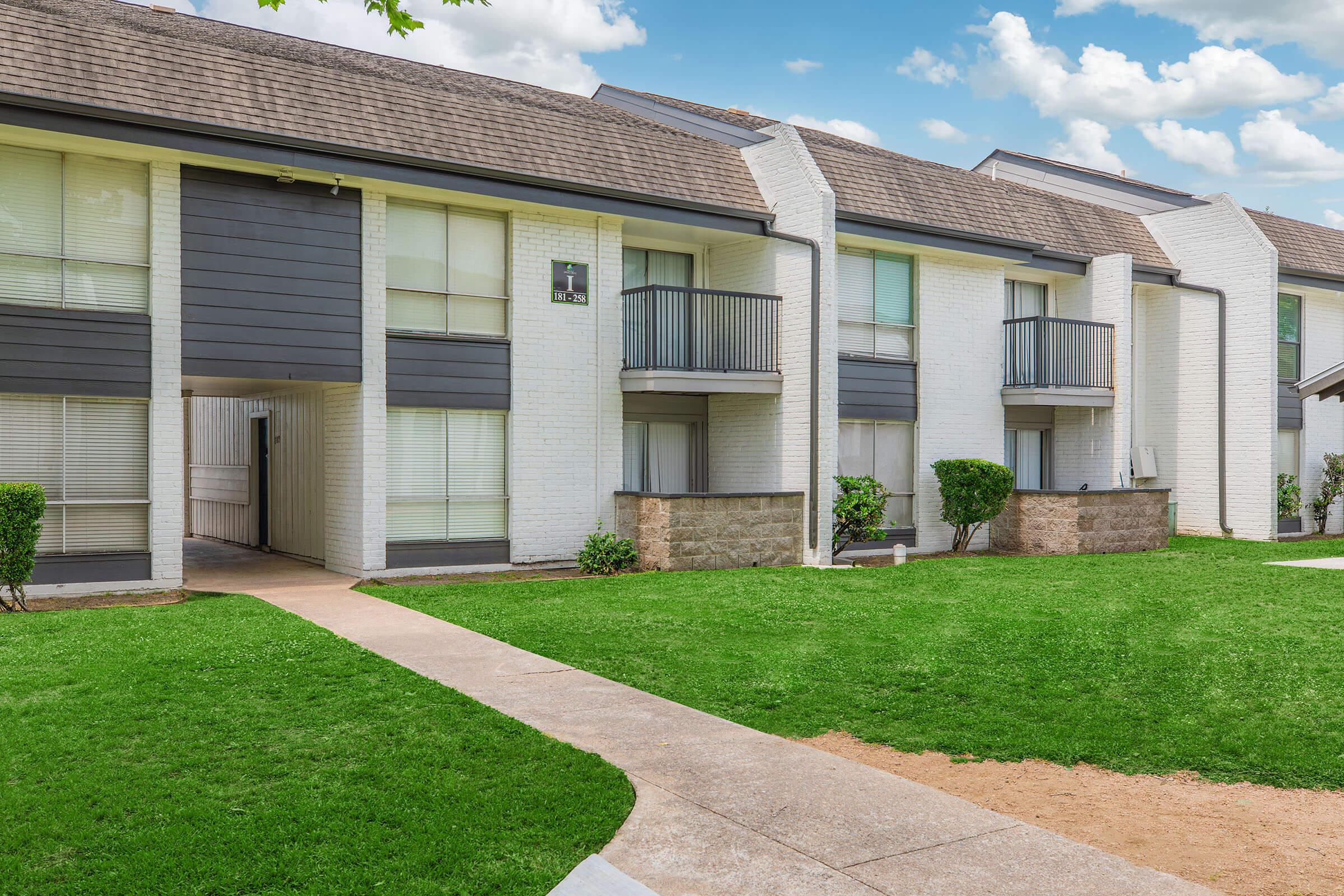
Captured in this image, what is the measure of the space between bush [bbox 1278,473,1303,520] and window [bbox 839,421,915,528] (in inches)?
363

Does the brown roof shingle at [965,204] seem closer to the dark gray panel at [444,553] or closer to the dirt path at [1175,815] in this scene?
Answer: the dark gray panel at [444,553]

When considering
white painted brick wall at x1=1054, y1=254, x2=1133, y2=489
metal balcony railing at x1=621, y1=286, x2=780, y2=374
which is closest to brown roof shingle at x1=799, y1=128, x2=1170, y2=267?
white painted brick wall at x1=1054, y1=254, x2=1133, y2=489

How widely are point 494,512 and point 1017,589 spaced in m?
6.87

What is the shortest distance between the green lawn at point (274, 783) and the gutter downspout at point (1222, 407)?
18.5 metres

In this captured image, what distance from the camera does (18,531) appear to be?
1084 centimetres

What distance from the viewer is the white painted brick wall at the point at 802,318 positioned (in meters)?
16.2

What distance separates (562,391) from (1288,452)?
55.5ft

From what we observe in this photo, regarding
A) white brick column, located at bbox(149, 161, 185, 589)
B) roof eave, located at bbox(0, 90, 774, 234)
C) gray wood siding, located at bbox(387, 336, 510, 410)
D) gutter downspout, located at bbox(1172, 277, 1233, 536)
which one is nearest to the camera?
roof eave, located at bbox(0, 90, 774, 234)

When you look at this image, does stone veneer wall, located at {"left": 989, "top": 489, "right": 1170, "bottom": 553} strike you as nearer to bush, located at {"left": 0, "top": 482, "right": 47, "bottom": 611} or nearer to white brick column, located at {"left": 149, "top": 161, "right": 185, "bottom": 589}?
white brick column, located at {"left": 149, "top": 161, "right": 185, "bottom": 589}

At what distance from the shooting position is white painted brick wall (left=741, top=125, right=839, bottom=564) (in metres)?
16.2

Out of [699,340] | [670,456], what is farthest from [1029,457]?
[699,340]

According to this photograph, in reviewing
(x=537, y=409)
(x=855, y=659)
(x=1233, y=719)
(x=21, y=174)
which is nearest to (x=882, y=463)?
(x=537, y=409)

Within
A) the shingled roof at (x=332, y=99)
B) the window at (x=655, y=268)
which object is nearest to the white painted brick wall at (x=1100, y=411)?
the shingled roof at (x=332, y=99)

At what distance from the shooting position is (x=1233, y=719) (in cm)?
715
